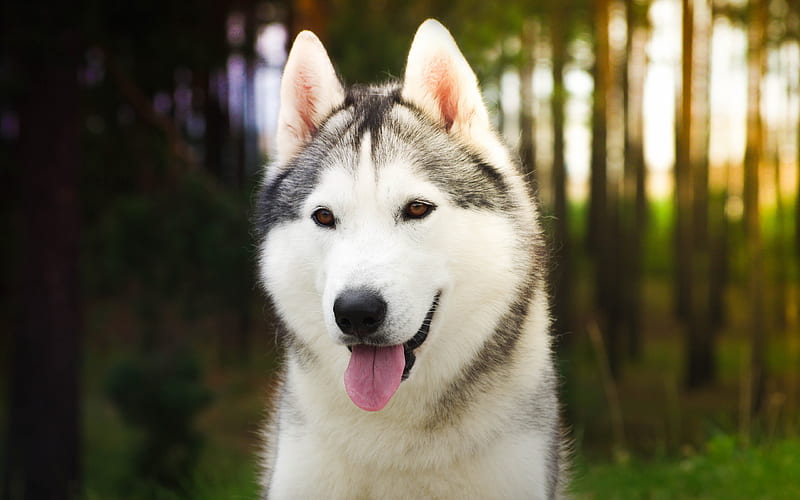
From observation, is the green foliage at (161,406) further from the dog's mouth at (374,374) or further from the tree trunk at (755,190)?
the tree trunk at (755,190)

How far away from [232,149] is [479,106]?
20.8 m

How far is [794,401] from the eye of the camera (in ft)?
54.2

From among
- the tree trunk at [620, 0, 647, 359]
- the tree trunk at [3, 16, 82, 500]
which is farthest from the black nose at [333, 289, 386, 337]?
the tree trunk at [620, 0, 647, 359]

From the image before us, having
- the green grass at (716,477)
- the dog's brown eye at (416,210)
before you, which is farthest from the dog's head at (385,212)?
the green grass at (716,477)

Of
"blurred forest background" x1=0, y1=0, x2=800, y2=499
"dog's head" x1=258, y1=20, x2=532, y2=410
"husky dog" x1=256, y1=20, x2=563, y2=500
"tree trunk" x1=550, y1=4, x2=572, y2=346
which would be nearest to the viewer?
"dog's head" x1=258, y1=20, x2=532, y2=410

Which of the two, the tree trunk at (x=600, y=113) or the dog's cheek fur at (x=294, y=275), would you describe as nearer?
the dog's cheek fur at (x=294, y=275)

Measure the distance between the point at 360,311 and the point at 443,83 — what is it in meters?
1.08

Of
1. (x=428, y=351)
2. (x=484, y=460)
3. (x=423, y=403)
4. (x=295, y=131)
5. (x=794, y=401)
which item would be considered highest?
(x=295, y=131)

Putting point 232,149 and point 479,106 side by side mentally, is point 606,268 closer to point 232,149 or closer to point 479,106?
point 232,149

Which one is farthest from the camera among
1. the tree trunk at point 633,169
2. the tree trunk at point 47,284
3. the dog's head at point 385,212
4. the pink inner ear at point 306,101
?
the tree trunk at point 633,169

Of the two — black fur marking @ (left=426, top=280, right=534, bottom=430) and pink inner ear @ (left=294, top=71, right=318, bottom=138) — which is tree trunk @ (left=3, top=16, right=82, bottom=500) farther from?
black fur marking @ (left=426, top=280, right=534, bottom=430)

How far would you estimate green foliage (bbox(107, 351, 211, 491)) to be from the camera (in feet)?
32.4

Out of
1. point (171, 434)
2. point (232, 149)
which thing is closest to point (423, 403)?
point (171, 434)

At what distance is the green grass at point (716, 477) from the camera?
5.33m
